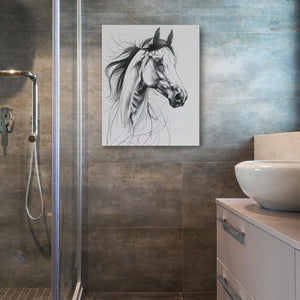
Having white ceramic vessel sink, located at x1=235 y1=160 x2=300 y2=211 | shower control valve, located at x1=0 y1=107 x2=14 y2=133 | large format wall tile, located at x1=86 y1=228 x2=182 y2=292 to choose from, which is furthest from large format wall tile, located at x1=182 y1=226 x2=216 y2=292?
shower control valve, located at x1=0 y1=107 x2=14 y2=133

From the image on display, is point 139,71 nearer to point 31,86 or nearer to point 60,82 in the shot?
point 60,82

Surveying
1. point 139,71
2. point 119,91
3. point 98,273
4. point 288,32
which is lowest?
point 98,273

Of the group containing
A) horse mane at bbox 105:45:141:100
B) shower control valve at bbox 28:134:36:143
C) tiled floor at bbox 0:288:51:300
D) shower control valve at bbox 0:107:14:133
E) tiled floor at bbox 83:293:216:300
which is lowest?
tiled floor at bbox 83:293:216:300

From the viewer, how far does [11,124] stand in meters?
1.32

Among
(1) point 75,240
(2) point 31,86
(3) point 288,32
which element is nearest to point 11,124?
(2) point 31,86

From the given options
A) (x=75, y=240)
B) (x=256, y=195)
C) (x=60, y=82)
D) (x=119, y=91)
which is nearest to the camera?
(x=256, y=195)

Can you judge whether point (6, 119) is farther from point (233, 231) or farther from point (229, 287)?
point (229, 287)

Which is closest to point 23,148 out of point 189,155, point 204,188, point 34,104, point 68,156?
point 34,104

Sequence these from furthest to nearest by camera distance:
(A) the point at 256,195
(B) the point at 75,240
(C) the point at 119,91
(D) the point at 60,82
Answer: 1. (C) the point at 119,91
2. (B) the point at 75,240
3. (D) the point at 60,82
4. (A) the point at 256,195

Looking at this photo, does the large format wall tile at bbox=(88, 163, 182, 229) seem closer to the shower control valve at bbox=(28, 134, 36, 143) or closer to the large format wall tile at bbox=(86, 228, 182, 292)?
the large format wall tile at bbox=(86, 228, 182, 292)

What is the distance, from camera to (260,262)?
1.04 metres

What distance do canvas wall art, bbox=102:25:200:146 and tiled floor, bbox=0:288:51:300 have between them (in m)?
1.10

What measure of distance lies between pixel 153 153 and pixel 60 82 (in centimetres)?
92

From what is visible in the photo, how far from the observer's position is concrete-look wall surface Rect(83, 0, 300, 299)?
89.6 inches
